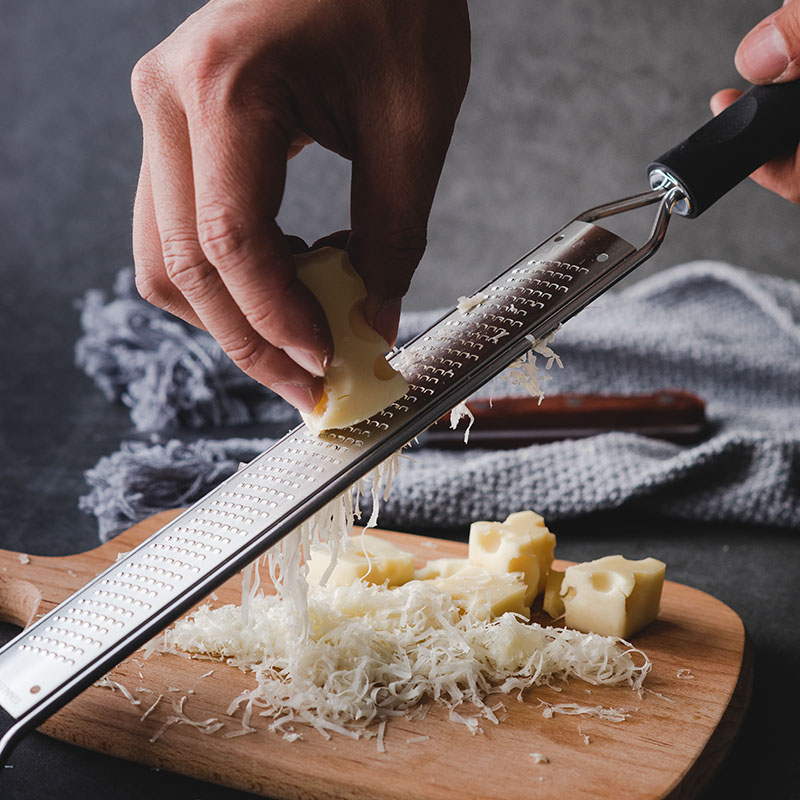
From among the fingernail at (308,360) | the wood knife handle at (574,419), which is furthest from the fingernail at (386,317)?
the wood knife handle at (574,419)

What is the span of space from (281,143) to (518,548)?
0.88 metres

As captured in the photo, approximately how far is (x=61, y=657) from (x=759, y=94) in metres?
1.61

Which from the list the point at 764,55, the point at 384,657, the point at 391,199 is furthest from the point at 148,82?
the point at 764,55

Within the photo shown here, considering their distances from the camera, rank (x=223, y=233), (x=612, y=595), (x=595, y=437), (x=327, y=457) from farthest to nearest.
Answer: (x=595, y=437), (x=612, y=595), (x=327, y=457), (x=223, y=233)

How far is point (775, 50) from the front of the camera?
1.95 metres

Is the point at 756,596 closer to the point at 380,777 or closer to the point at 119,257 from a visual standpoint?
the point at 380,777

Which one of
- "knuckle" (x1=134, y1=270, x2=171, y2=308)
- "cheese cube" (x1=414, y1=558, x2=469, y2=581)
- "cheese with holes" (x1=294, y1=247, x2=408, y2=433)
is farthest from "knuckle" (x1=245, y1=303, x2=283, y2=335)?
"cheese cube" (x1=414, y1=558, x2=469, y2=581)

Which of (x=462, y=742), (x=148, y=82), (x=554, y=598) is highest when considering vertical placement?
(x=148, y=82)

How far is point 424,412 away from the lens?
1.59 meters

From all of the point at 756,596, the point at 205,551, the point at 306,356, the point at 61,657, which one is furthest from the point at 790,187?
the point at 61,657

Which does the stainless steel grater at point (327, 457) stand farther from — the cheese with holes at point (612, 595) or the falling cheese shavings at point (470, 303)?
the cheese with holes at point (612, 595)

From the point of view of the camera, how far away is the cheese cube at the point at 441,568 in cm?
194

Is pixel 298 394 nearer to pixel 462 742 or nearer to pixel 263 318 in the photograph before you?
pixel 263 318

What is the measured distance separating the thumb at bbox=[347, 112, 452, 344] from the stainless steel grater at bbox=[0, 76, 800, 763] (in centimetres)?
24
